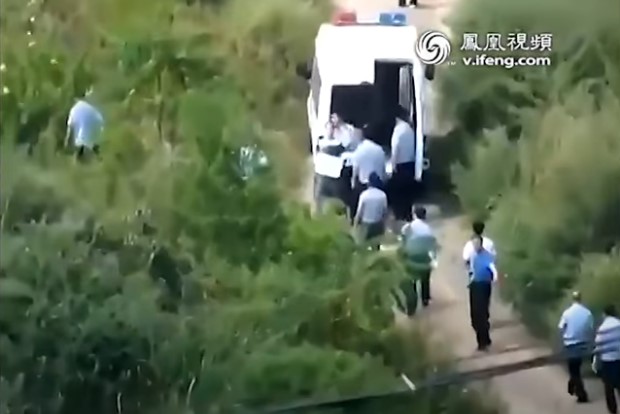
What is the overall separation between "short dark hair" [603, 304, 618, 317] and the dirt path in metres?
0.09

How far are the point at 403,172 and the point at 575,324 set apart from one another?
0.27m

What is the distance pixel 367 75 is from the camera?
117 centimetres

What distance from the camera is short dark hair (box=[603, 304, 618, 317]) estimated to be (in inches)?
47.5

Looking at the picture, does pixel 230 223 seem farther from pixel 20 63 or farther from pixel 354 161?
pixel 20 63

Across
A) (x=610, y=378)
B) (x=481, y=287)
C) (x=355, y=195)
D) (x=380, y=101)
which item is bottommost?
(x=610, y=378)

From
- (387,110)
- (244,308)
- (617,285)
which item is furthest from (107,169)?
(617,285)

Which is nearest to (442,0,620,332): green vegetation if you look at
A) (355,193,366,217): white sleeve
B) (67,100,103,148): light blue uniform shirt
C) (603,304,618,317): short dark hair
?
(603,304,618,317): short dark hair

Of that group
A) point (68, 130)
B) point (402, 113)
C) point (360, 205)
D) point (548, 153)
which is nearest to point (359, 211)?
point (360, 205)

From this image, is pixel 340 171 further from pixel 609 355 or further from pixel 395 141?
pixel 609 355

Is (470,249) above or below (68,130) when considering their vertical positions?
below

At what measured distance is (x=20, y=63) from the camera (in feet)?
3.69

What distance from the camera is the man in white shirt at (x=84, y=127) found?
1.13m

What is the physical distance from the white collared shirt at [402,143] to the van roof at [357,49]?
0.21 feet

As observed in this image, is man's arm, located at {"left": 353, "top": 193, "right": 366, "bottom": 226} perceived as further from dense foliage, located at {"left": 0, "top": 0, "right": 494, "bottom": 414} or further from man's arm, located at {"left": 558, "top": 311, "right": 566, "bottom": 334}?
man's arm, located at {"left": 558, "top": 311, "right": 566, "bottom": 334}
